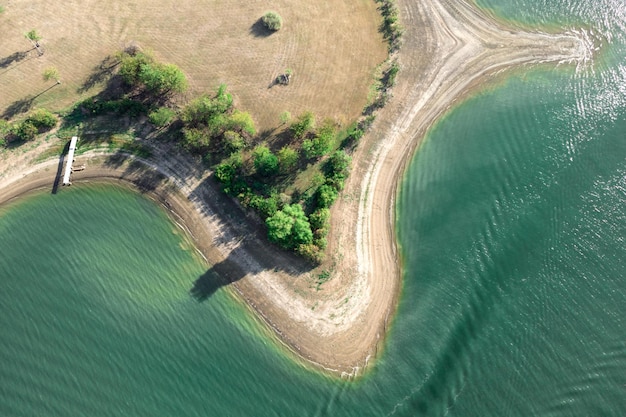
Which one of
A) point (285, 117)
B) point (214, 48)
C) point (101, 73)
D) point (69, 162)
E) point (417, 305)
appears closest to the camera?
point (417, 305)

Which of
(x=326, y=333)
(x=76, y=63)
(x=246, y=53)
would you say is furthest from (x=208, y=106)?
(x=326, y=333)

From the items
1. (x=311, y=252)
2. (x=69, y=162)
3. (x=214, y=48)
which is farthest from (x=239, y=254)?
(x=214, y=48)

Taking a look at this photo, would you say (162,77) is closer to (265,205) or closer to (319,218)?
(265,205)

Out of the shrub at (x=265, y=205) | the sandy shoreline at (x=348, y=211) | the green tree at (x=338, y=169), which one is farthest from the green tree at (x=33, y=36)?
the green tree at (x=338, y=169)

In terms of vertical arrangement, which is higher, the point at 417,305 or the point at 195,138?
the point at 195,138

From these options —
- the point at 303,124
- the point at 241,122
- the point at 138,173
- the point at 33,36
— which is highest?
the point at 33,36

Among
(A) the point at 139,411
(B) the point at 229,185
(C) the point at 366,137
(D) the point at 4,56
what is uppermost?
(D) the point at 4,56

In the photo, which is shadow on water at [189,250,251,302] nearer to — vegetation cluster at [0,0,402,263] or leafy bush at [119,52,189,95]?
vegetation cluster at [0,0,402,263]

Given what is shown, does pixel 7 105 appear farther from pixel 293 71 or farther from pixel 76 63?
pixel 293 71
